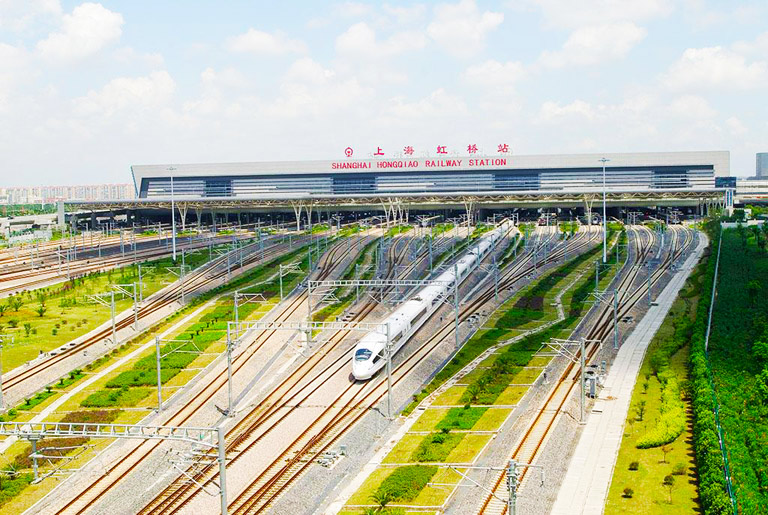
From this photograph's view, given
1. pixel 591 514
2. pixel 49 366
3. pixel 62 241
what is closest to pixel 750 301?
pixel 591 514

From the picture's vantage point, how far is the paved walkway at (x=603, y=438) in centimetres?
3584

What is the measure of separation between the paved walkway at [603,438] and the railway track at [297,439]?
1304cm

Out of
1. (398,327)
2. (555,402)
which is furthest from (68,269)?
(555,402)

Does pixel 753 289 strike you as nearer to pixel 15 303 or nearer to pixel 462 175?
pixel 15 303

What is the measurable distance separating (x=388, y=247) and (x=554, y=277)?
31.5m

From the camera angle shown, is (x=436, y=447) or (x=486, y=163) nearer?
(x=436, y=447)

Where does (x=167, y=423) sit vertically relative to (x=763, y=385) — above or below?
below

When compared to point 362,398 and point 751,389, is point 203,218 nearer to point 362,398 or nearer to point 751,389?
point 362,398

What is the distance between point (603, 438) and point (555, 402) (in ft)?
20.2

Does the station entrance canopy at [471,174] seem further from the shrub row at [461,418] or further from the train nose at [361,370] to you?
the shrub row at [461,418]

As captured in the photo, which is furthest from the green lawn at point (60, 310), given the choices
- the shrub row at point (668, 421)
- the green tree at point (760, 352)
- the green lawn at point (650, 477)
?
the green tree at point (760, 352)

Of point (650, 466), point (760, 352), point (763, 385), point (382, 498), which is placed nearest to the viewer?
point (382, 498)

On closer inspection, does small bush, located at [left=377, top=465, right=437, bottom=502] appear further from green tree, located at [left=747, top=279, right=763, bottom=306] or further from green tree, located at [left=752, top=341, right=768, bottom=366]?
green tree, located at [left=747, top=279, right=763, bottom=306]

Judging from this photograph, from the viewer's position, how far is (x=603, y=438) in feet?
144
